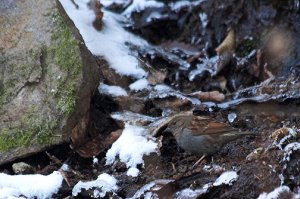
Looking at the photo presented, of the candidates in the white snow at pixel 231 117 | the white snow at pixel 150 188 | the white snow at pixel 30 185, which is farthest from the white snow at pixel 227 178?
the white snow at pixel 30 185

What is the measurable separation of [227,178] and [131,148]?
1.00m

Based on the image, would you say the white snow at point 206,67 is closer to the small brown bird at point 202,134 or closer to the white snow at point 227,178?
the small brown bird at point 202,134

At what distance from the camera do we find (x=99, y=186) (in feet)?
A: 16.0

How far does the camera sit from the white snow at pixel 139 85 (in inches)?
252

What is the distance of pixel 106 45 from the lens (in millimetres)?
6750

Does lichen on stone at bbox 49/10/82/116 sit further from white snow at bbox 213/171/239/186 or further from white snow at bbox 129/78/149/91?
white snow at bbox 213/171/239/186

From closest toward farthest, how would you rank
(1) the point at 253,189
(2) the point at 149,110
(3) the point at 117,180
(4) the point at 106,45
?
(1) the point at 253,189 → (3) the point at 117,180 → (2) the point at 149,110 → (4) the point at 106,45

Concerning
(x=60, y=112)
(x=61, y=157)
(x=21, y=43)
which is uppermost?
(x=21, y=43)

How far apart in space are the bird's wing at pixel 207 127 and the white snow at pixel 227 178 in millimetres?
551

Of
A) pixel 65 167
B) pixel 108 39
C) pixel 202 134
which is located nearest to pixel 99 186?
pixel 65 167

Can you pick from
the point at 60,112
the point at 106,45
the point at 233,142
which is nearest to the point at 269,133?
the point at 233,142

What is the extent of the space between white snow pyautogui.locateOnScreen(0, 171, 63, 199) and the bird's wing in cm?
117

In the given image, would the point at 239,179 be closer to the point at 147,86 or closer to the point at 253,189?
the point at 253,189

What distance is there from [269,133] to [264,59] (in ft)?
6.14
